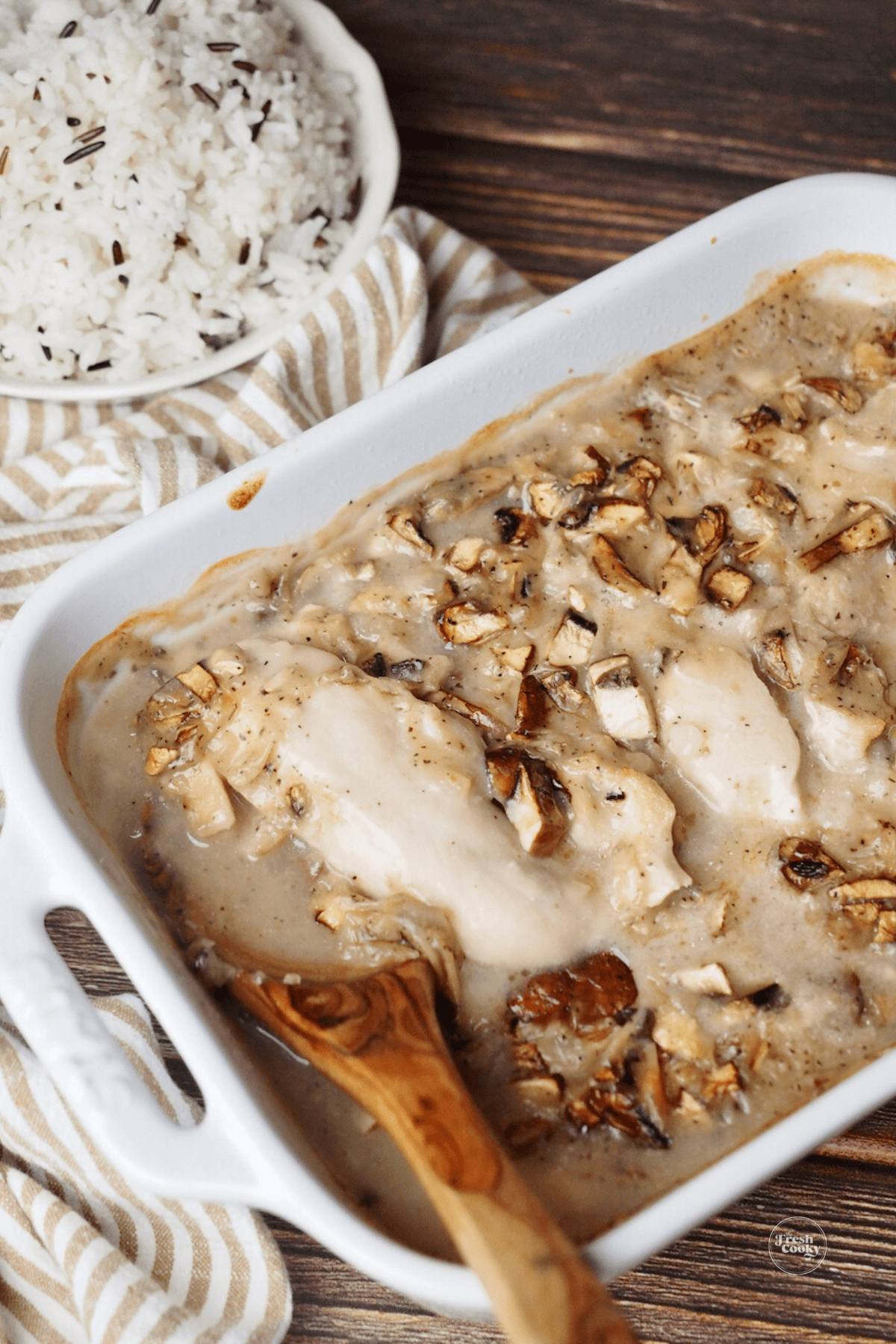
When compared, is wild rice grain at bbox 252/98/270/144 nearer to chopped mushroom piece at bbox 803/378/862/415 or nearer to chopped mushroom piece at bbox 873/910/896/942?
chopped mushroom piece at bbox 803/378/862/415

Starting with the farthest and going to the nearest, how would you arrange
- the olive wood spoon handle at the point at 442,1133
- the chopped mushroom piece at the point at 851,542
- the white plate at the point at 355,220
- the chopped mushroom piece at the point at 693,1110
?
the white plate at the point at 355,220
the chopped mushroom piece at the point at 851,542
the chopped mushroom piece at the point at 693,1110
the olive wood spoon handle at the point at 442,1133

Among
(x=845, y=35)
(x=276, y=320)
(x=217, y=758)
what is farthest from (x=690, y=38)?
(x=217, y=758)

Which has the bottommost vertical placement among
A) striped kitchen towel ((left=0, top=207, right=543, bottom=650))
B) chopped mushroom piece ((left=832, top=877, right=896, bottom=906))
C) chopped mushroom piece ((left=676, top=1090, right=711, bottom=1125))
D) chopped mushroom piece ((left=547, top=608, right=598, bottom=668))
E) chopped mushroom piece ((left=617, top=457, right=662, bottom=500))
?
chopped mushroom piece ((left=676, top=1090, right=711, bottom=1125))

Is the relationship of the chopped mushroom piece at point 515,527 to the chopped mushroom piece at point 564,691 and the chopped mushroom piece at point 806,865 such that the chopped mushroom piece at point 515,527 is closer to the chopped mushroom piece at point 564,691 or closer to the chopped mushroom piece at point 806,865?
the chopped mushroom piece at point 564,691

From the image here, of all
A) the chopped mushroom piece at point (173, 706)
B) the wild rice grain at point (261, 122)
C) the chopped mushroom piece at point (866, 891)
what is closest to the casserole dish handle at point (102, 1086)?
the chopped mushroom piece at point (173, 706)

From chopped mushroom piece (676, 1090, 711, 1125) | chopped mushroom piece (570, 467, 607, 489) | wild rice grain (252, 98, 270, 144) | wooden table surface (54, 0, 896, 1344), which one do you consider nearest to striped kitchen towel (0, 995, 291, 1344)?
chopped mushroom piece (676, 1090, 711, 1125)

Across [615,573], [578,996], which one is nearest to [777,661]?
[615,573]
